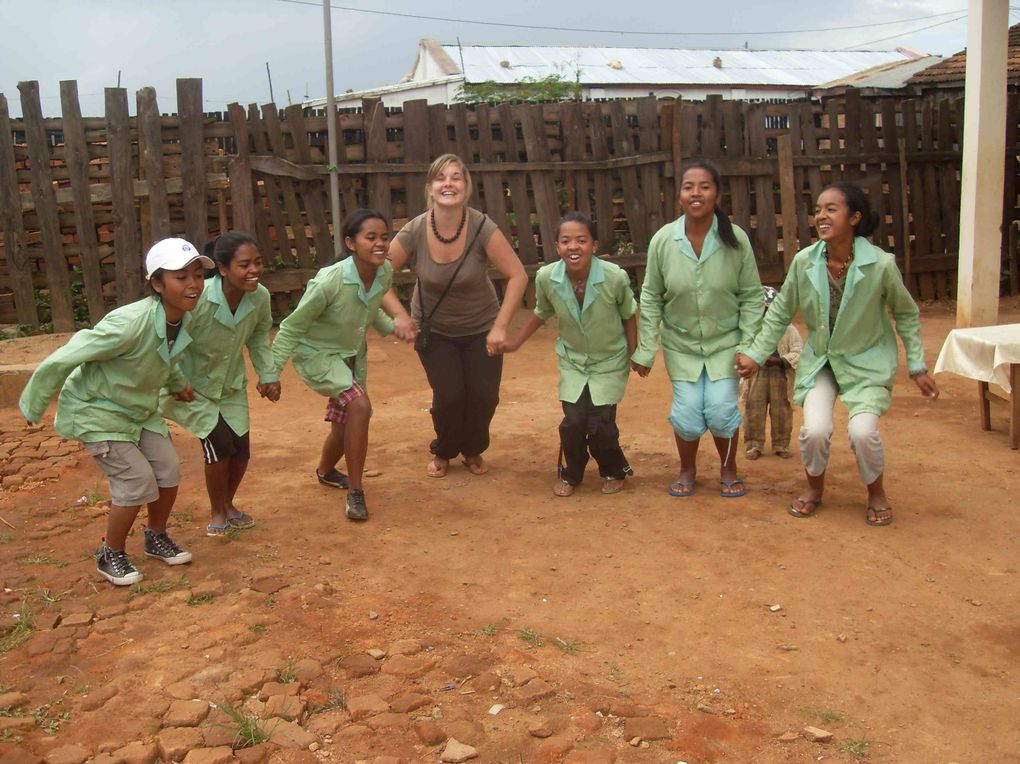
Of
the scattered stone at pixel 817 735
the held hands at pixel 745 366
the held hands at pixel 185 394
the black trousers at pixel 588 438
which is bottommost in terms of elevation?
the scattered stone at pixel 817 735

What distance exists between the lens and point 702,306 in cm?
543

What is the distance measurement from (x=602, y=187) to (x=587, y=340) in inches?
234

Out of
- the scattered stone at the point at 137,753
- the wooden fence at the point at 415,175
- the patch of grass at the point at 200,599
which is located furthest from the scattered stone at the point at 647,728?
the wooden fence at the point at 415,175

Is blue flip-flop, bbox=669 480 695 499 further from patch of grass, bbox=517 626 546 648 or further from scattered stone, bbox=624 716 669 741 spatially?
scattered stone, bbox=624 716 669 741

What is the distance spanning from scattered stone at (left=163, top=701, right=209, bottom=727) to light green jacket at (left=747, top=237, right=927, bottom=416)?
3254 mm

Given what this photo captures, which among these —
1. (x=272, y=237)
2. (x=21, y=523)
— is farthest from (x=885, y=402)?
(x=272, y=237)

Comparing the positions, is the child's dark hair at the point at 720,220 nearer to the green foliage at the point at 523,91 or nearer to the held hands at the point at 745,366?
the held hands at the point at 745,366

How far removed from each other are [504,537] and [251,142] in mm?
6473

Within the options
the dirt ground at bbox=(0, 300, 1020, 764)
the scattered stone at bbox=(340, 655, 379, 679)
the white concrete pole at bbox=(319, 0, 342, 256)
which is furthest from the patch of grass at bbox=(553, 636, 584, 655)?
the white concrete pole at bbox=(319, 0, 342, 256)

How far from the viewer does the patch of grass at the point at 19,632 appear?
3934 mm

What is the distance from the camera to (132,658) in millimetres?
3799

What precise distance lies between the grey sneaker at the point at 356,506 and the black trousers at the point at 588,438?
3.74ft

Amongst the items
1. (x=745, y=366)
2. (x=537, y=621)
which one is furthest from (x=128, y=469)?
(x=745, y=366)

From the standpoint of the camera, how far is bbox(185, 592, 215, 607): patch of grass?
4.31 meters
